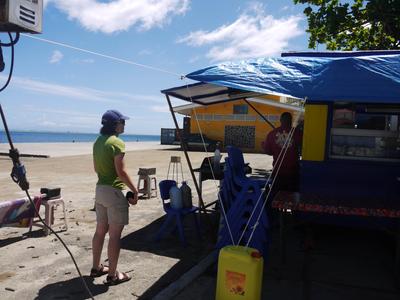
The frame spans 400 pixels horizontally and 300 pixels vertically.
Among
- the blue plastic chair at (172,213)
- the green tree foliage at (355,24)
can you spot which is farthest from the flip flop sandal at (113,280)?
the green tree foliage at (355,24)

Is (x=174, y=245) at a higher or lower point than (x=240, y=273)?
lower

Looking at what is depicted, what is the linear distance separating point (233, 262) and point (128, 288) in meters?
1.32

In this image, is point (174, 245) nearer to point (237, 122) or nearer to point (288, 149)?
point (288, 149)

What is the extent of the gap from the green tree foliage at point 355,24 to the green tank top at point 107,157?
399 inches

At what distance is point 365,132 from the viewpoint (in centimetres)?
636

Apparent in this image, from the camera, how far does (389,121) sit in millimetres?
6395

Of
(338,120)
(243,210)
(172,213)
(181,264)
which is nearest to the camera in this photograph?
(243,210)

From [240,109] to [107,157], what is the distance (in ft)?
92.3

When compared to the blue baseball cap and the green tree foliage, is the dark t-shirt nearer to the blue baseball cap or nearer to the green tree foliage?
the blue baseball cap

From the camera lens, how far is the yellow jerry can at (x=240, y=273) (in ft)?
11.7

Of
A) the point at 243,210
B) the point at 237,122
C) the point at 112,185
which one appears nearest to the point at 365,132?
the point at 243,210

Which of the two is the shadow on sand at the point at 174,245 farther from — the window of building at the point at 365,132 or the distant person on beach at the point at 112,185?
the window of building at the point at 365,132

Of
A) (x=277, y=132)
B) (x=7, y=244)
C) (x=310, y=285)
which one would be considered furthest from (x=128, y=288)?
(x=277, y=132)

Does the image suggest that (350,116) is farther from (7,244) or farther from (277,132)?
(7,244)
